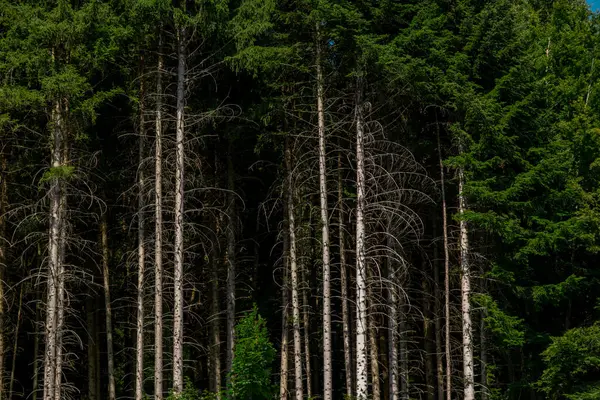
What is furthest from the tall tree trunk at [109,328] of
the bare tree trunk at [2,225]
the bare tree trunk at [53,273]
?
the bare tree trunk at [53,273]

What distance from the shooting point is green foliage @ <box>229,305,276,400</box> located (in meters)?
14.8

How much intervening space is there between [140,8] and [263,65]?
3.01 metres

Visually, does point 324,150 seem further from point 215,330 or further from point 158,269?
point 215,330

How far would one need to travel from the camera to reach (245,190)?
22703mm

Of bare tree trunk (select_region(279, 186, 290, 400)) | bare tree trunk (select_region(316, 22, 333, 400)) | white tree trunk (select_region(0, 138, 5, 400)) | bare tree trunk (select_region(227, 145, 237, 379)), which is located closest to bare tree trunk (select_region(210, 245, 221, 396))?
bare tree trunk (select_region(227, 145, 237, 379))

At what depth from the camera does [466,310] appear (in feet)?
53.6

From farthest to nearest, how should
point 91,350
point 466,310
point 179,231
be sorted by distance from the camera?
point 91,350 → point 466,310 → point 179,231

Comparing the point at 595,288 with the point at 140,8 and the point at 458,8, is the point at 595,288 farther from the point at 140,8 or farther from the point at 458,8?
the point at 140,8

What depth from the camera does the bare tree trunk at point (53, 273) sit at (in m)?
15.0

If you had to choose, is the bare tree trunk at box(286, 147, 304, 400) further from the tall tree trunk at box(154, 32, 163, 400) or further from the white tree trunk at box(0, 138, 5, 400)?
the white tree trunk at box(0, 138, 5, 400)

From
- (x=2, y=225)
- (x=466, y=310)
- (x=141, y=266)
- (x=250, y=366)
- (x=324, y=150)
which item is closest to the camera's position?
(x=250, y=366)

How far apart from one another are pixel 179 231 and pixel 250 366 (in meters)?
3.42

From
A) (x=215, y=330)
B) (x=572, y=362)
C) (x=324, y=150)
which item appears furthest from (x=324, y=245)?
(x=572, y=362)

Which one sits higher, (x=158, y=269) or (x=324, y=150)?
(x=324, y=150)
